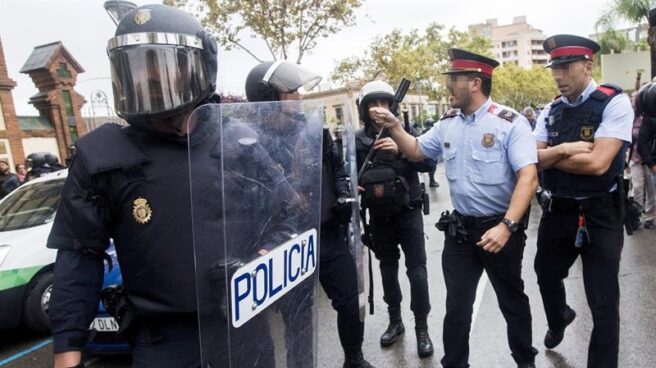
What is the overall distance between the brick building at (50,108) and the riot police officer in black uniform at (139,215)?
15316 mm

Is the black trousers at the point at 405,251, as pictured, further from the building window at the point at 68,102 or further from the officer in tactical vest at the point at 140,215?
the building window at the point at 68,102

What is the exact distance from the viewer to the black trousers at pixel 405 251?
314cm

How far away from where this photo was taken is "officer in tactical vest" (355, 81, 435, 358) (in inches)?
120

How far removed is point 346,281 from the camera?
8.64 ft

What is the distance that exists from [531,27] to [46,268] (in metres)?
135

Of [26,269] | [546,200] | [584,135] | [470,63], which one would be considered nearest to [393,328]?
[546,200]

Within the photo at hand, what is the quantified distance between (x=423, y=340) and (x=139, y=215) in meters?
2.32

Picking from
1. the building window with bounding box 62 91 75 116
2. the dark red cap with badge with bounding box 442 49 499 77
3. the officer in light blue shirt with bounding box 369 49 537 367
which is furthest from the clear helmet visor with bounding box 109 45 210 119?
the building window with bounding box 62 91 75 116

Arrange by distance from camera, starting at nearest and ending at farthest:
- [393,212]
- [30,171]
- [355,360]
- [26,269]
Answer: [355,360] < [393,212] < [26,269] < [30,171]

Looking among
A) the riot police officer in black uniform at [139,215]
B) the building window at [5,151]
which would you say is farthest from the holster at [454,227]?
the building window at [5,151]

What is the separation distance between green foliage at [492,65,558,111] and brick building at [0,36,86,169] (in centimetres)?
4084

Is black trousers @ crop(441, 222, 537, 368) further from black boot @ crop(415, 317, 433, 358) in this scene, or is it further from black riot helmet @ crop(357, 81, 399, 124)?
black riot helmet @ crop(357, 81, 399, 124)

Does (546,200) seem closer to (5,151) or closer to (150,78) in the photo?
(150,78)

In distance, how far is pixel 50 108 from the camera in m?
15.9
